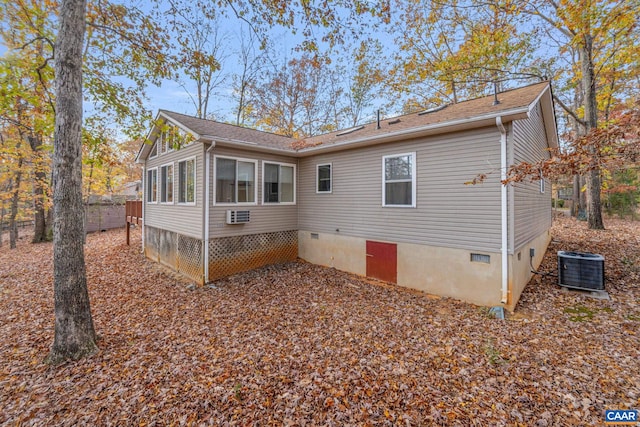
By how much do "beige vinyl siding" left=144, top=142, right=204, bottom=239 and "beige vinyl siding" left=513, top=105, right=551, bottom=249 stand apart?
24.4 feet

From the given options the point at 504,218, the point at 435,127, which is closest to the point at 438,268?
the point at 504,218

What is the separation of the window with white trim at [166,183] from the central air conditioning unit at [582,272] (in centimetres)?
1119

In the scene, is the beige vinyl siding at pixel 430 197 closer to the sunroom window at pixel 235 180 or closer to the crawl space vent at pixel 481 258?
the crawl space vent at pixel 481 258

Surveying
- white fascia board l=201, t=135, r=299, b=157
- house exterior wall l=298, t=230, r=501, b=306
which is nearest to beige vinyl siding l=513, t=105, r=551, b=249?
house exterior wall l=298, t=230, r=501, b=306

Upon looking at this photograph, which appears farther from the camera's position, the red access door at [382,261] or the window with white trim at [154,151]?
the window with white trim at [154,151]

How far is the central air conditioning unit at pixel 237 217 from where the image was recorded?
7.62 m

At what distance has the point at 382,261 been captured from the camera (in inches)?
286

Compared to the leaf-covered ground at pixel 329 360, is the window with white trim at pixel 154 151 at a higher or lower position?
higher

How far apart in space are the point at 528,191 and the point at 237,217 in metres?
7.65

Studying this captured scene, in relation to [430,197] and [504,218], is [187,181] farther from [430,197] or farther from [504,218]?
[504,218]

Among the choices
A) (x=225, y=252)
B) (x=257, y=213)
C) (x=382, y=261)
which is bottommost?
(x=382, y=261)

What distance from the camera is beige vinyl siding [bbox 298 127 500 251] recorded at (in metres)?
5.51

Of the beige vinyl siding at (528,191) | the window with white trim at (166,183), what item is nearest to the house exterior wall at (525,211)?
the beige vinyl siding at (528,191)

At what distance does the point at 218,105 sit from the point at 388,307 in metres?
17.5
